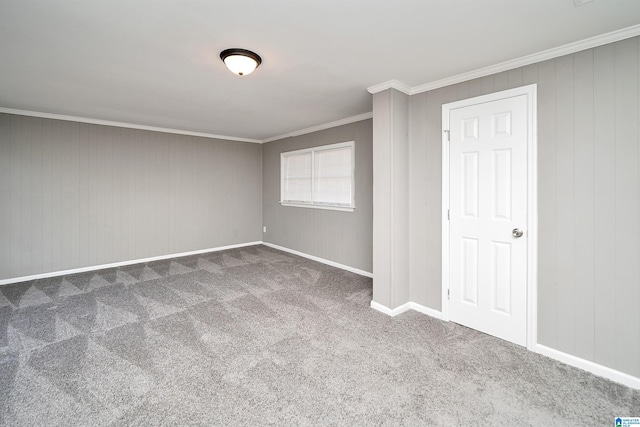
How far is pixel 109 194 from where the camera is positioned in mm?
4914

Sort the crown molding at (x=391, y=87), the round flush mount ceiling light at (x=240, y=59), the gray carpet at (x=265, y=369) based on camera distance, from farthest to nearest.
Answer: the crown molding at (x=391, y=87)
the round flush mount ceiling light at (x=240, y=59)
the gray carpet at (x=265, y=369)

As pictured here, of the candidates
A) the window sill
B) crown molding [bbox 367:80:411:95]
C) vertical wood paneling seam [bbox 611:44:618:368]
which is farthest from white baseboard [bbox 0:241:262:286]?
vertical wood paneling seam [bbox 611:44:618:368]

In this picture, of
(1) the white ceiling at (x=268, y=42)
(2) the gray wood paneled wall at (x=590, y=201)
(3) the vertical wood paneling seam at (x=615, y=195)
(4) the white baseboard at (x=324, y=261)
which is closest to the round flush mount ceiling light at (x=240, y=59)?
(1) the white ceiling at (x=268, y=42)

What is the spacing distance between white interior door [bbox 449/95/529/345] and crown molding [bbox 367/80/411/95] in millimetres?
570

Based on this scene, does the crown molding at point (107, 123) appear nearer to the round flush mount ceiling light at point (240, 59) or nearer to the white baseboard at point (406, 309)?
the round flush mount ceiling light at point (240, 59)

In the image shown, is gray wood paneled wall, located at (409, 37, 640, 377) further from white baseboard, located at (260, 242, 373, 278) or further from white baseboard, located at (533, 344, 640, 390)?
white baseboard, located at (260, 242, 373, 278)

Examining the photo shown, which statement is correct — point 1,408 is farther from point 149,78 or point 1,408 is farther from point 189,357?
point 149,78

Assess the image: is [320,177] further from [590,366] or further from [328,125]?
[590,366]

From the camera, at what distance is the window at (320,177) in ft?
15.9

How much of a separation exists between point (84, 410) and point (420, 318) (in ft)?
9.25

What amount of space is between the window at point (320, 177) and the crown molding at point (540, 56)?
1.90m

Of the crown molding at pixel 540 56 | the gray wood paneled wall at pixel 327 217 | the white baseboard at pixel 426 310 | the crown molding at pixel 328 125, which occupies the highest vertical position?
the crown molding at pixel 328 125

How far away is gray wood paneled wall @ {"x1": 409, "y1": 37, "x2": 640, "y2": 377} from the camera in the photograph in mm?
2051

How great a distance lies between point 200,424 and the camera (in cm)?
167
